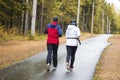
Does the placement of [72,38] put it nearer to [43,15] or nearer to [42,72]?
[42,72]

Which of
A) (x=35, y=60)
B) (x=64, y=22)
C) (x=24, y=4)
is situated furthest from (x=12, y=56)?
(x=64, y=22)

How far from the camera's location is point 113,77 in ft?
44.2

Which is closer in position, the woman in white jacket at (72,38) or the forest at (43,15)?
the woman in white jacket at (72,38)

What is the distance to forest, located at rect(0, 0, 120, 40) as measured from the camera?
41.3 m

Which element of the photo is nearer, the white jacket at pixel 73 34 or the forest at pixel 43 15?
the white jacket at pixel 73 34

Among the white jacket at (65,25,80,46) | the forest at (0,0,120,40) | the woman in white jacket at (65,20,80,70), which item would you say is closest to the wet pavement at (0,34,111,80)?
the woman in white jacket at (65,20,80,70)

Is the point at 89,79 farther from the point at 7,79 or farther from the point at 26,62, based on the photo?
the point at 26,62

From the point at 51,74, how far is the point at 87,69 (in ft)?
7.17

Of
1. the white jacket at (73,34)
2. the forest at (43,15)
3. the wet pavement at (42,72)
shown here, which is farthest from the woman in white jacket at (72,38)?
the forest at (43,15)

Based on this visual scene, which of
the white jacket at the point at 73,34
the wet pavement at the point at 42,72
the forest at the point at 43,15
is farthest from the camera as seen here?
the forest at the point at 43,15

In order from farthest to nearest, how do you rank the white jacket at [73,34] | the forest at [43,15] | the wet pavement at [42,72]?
the forest at [43,15]
the white jacket at [73,34]
the wet pavement at [42,72]

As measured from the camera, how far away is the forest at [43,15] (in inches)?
1626

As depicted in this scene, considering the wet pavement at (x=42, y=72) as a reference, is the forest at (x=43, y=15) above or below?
above

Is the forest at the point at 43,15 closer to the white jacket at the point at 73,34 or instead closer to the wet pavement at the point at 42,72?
the wet pavement at the point at 42,72
